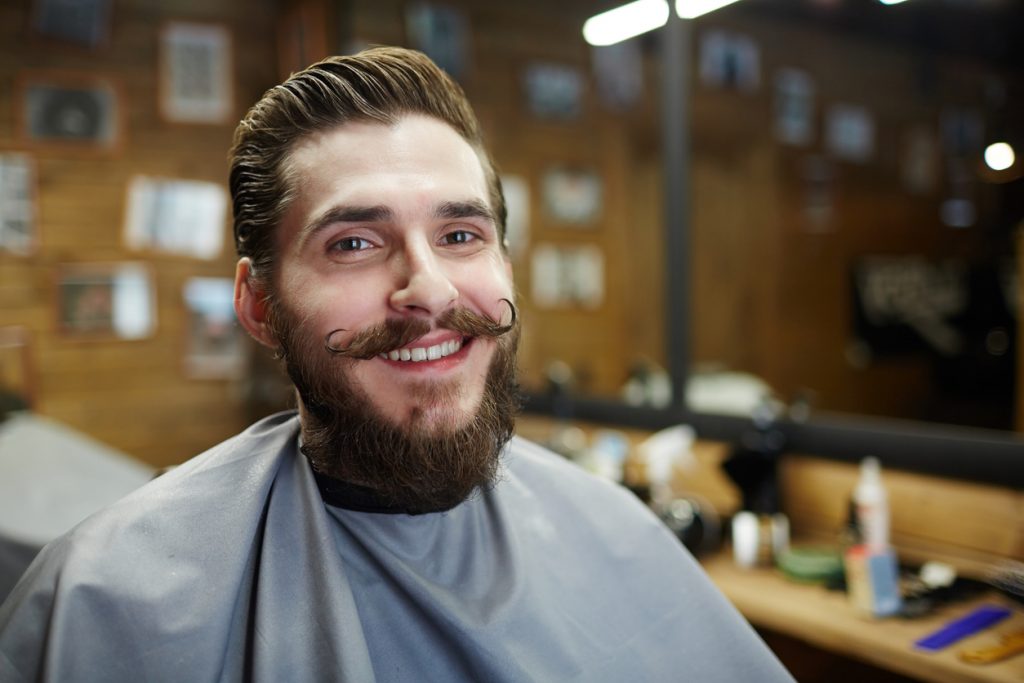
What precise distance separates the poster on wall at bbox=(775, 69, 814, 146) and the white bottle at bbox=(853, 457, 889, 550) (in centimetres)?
327

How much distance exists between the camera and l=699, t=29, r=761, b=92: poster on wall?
425cm

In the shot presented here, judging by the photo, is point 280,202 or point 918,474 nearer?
point 280,202

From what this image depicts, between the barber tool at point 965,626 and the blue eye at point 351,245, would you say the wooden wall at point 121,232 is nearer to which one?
the blue eye at point 351,245

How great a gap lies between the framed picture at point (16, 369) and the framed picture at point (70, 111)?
2.64 ft

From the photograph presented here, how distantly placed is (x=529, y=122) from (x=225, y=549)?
3308 millimetres

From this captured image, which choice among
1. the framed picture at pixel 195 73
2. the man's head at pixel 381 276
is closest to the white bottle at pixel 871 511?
the man's head at pixel 381 276

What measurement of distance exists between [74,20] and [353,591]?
3.27 metres

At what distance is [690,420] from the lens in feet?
8.24

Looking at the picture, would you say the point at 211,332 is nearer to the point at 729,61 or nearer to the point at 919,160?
the point at 729,61

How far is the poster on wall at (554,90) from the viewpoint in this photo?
3992 millimetres

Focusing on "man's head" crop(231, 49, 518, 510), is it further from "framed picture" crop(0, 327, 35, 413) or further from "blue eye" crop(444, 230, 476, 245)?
"framed picture" crop(0, 327, 35, 413)

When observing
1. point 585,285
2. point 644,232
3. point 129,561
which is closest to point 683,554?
point 129,561

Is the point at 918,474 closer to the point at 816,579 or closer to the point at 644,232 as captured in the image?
the point at 816,579

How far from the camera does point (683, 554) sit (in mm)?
1318
